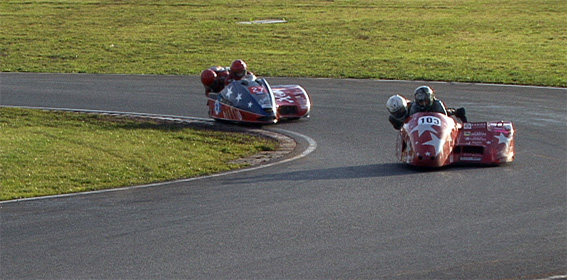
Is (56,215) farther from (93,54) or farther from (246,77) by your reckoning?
(93,54)

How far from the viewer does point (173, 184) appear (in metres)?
12.4

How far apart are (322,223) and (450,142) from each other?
3.72 m

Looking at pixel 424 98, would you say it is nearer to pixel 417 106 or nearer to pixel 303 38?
pixel 417 106

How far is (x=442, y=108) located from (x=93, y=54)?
21515 millimetres

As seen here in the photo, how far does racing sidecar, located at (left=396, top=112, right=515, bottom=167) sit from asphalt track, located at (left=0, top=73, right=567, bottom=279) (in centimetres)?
20

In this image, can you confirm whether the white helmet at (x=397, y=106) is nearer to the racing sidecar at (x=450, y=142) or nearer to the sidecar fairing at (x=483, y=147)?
the racing sidecar at (x=450, y=142)

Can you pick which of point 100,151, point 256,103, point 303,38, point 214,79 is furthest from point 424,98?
point 303,38

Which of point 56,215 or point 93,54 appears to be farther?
point 93,54

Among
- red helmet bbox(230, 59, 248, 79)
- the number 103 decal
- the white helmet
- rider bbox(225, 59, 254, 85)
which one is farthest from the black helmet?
red helmet bbox(230, 59, 248, 79)

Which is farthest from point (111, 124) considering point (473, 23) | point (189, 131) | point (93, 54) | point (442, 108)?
point (473, 23)

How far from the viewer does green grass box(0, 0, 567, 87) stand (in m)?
28.4

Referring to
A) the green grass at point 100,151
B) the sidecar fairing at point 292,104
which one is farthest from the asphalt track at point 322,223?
the sidecar fairing at point 292,104

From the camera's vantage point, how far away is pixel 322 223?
9.89 metres

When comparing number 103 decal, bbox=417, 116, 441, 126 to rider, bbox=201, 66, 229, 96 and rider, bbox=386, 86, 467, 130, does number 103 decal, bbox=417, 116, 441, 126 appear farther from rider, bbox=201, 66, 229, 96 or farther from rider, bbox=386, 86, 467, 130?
rider, bbox=201, 66, 229, 96
